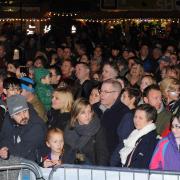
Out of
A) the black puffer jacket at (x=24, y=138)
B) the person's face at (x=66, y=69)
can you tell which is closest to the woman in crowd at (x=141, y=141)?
the black puffer jacket at (x=24, y=138)

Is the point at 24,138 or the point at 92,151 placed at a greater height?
the point at 24,138

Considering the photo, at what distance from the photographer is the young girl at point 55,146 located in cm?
733

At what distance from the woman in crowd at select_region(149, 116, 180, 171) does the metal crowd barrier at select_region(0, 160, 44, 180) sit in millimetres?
1393

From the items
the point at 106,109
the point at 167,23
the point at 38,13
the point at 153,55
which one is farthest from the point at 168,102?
the point at 167,23

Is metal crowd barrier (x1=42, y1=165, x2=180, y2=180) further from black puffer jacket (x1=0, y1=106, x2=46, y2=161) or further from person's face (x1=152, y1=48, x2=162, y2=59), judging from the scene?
person's face (x1=152, y1=48, x2=162, y2=59)

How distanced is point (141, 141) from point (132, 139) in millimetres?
134

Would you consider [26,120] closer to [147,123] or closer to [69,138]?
[69,138]

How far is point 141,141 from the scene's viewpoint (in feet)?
23.4

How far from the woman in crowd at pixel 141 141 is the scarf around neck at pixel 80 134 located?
1.34 feet

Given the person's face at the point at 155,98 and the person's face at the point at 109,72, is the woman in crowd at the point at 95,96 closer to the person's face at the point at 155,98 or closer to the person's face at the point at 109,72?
the person's face at the point at 155,98

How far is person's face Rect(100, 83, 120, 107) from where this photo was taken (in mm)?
8438

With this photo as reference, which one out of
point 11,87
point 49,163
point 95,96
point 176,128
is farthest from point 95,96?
point 176,128

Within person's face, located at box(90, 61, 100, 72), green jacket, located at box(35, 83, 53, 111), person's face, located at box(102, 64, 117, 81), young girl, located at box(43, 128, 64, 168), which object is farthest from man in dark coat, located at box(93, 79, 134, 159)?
person's face, located at box(90, 61, 100, 72)

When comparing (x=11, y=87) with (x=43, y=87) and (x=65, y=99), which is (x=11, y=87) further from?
(x=43, y=87)
